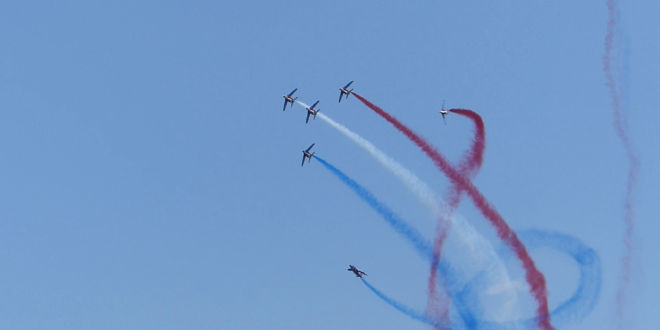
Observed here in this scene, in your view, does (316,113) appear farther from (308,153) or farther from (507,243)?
(507,243)

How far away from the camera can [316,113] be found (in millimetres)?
96938

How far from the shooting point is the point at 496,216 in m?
83.9

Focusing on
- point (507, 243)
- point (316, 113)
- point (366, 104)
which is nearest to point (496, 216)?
point (507, 243)

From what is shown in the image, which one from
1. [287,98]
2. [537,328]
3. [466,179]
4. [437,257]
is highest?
[287,98]

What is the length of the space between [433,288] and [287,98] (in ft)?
102

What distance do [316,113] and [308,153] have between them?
4437 millimetres

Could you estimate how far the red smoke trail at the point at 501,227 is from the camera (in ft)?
266

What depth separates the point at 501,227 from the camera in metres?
83.2

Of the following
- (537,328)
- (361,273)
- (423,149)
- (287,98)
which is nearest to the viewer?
(537,328)

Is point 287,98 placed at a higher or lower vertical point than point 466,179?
higher

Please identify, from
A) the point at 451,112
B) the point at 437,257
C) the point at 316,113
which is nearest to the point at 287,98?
the point at 316,113

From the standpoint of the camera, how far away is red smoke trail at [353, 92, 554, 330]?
8119 cm

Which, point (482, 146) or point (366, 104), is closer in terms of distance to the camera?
point (482, 146)

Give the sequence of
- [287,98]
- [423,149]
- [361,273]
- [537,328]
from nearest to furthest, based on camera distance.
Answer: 1. [537,328]
2. [423,149]
3. [361,273]
4. [287,98]
